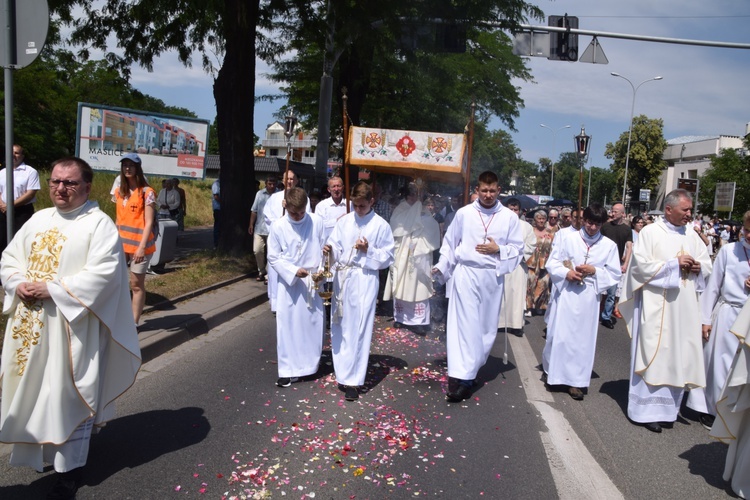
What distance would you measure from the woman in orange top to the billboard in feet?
19.9

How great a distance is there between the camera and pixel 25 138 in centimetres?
3262

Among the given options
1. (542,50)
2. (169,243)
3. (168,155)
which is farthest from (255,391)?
(542,50)

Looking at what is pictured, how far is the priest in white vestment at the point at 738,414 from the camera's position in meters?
4.24

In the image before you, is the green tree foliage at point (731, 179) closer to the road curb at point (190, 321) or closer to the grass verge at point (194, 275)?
the grass verge at point (194, 275)

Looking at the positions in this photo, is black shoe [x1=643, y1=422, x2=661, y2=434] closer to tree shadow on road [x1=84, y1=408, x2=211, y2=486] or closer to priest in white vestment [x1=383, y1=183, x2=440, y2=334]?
tree shadow on road [x1=84, y1=408, x2=211, y2=486]

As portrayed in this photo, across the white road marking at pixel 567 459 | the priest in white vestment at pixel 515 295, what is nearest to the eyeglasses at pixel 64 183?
the white road marking at pixel 567 459

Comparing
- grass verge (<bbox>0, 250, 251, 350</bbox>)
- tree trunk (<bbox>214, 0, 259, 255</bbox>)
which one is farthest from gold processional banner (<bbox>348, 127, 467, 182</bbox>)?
tree trunk (<bbox>214, 0, 259, 255</bbox>)

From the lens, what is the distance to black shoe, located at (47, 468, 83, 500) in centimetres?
370

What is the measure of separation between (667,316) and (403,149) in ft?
14.5

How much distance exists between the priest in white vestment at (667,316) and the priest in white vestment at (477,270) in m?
1.19

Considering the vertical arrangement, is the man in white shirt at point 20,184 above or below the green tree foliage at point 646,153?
below

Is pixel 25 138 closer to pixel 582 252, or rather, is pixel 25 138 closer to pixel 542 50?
pixel 542 50

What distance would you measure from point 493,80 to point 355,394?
22566mm

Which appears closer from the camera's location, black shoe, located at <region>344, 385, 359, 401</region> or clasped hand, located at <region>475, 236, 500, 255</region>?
black shoe, located at <region>344, 385, 359, 401</region>
